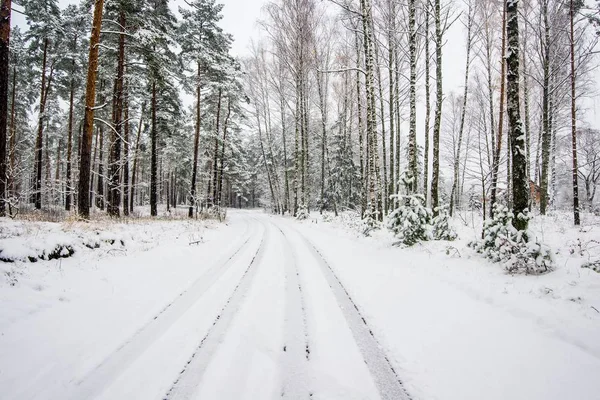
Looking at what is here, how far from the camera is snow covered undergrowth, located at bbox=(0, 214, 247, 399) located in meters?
2.59

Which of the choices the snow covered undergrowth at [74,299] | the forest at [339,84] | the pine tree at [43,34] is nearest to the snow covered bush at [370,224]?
the forest at [339,84]

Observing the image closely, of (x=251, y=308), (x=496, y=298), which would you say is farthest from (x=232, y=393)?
(x=496, y=298)

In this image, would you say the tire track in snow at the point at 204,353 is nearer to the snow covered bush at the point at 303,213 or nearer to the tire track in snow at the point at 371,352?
the tire track in snow at the point at 371,352

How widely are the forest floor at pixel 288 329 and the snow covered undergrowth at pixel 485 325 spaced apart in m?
0.02

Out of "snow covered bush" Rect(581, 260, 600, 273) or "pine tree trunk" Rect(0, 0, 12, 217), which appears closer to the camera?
"snow covered bush" Rect(581, 260, 600, 273)

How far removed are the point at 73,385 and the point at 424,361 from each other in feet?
10.8

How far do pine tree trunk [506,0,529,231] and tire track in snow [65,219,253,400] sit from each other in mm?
6582

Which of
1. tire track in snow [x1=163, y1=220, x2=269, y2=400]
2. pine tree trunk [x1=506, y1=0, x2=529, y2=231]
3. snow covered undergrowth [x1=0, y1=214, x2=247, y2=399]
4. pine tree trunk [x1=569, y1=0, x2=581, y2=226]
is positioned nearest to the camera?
tire track in snow [x1=163, y1=220, x2=269, y2=400]

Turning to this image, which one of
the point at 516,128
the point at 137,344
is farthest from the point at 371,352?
the point at 516,128

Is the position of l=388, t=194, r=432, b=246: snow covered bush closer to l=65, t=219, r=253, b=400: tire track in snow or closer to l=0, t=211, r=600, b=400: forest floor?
l=0, t=211, r=600, b=400: forest floor

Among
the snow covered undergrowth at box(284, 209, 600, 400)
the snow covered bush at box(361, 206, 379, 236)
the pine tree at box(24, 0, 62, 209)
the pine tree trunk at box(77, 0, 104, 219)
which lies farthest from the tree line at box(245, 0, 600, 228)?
the pine tree at box(24, 0, 62, 209)

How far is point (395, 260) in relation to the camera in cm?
742

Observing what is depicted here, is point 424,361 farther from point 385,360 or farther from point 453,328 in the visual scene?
point 453,328

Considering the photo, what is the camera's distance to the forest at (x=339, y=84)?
9914 millimetres
